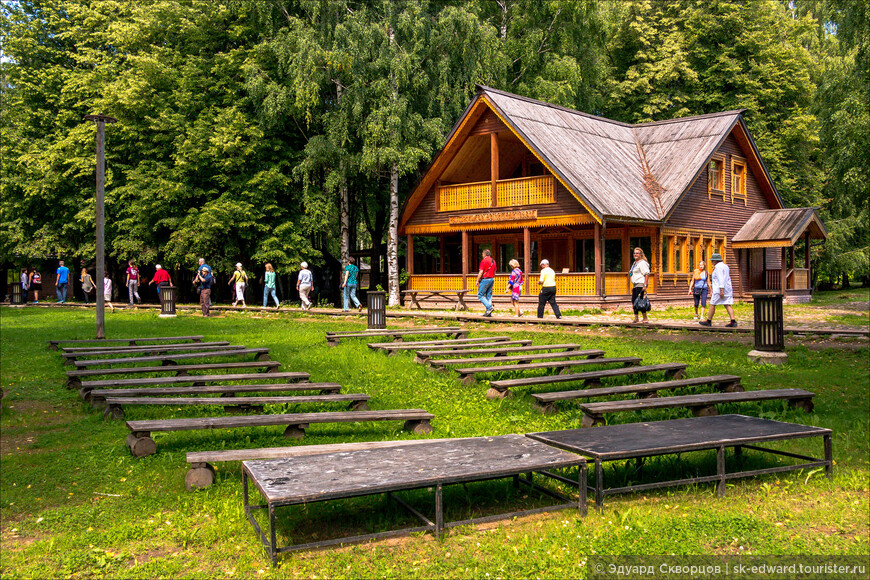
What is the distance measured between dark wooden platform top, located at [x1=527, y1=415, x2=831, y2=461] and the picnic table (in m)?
0.25

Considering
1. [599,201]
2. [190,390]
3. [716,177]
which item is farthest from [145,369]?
[716,177]

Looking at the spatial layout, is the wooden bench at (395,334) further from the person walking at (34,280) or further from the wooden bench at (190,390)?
the person walking at (34,280)

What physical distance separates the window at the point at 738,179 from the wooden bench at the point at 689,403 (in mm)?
26975

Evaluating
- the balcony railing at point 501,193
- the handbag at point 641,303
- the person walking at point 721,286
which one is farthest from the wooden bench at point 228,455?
the balcony railing at point 501,193

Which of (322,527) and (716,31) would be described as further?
(716,31)

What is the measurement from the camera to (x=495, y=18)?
36.5 meters

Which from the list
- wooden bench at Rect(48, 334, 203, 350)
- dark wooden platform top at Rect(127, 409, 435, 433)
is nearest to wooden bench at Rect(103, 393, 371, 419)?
dark wooden platform top at Rect(127, 409, 435, 433)

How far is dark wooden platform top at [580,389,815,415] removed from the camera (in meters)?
8.14

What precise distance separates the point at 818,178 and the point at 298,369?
39306 millimetres

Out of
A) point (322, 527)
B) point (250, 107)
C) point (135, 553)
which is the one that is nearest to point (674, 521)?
point (322, 527)

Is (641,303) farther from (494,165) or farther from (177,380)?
(177,380)

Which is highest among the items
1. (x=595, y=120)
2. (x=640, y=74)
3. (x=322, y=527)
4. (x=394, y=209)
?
(x=640, y=74)

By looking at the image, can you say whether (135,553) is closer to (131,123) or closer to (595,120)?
(595,120)

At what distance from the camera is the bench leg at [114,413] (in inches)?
348
